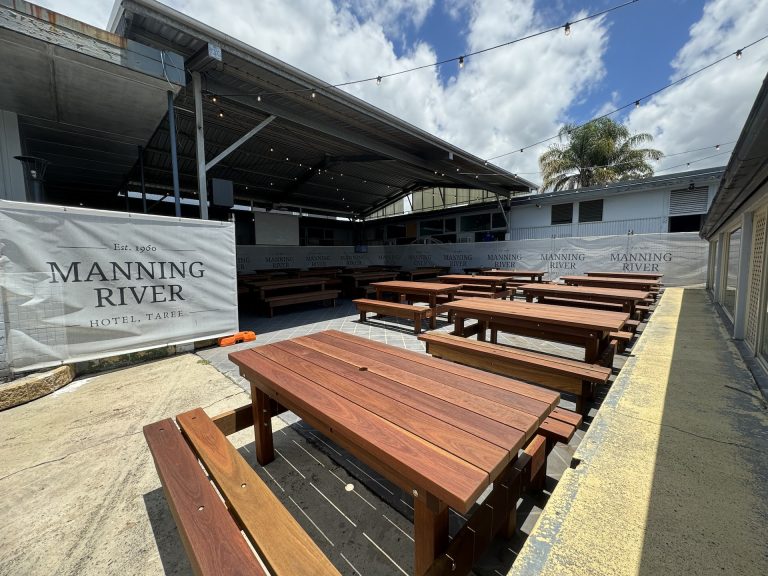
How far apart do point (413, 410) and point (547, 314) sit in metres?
2.57

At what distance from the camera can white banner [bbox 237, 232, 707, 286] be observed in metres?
9.20

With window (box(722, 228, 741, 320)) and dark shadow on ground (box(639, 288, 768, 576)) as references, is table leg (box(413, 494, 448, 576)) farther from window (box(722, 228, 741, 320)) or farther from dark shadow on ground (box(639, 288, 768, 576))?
window (box(722, 228, 741, 320))

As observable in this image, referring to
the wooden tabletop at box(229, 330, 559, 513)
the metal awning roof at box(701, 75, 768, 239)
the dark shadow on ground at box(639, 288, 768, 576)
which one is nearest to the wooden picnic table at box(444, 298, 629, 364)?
the dark shadow on ground at box(639, 288, 768, 576)

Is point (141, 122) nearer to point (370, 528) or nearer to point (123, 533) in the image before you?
point (123, 533)

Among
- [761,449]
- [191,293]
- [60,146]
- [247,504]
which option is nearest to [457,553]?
[247,504]

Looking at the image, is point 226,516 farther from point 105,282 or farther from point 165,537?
point 105,282

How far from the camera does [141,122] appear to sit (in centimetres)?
570

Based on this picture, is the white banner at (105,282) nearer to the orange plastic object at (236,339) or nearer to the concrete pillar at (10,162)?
the orange plastic object at (236,339)

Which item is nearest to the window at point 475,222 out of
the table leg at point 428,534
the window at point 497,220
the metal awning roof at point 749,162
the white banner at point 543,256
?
the window at point 497,220

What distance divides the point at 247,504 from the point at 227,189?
6291mm

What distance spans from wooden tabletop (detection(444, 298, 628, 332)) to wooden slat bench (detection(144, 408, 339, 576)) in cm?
280

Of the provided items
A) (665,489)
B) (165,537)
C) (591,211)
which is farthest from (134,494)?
(591,211)

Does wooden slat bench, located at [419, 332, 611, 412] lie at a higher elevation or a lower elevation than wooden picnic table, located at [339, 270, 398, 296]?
lower

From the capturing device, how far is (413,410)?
133cm
